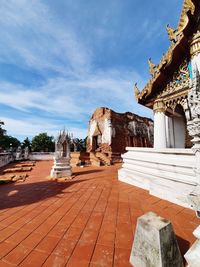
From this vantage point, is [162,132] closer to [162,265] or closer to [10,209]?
[162,265]

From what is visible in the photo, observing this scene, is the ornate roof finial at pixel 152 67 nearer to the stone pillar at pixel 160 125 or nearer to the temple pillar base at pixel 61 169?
the stone pillar at pixel 160 125

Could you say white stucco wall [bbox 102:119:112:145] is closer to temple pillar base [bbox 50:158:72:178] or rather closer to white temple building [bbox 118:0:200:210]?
temple pillar base [bbox 50:158:72:178]

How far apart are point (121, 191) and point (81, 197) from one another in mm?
1146

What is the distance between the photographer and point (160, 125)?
18.8 feet

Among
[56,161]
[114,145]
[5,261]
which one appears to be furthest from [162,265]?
[114,145]

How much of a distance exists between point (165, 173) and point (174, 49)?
13.6 feet

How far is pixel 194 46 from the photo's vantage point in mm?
4457

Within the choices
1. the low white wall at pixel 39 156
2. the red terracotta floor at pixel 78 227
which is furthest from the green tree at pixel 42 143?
the red terracotta floor at pixel 78 227

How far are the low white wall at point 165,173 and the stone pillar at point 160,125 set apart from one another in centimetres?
124

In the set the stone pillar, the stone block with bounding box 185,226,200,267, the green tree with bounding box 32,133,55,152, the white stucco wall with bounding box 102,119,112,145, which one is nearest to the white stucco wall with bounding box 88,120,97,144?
the white stucco wall with bounding box 102,119,112,145

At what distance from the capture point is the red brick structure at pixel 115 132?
59.3 feet

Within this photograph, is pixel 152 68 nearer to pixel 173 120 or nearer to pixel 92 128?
pixel 173 120

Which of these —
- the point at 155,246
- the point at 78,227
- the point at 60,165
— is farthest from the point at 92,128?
the point at 155,246

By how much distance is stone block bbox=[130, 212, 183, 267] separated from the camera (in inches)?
52.1
